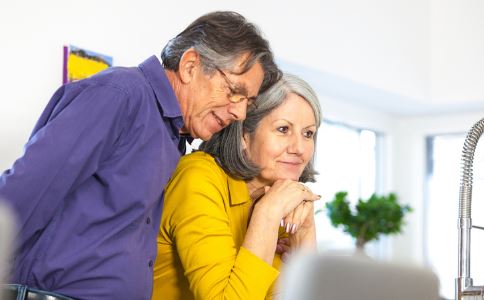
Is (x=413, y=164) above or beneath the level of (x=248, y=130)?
beneath

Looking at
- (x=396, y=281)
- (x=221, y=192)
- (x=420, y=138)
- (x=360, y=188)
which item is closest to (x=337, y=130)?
(x=360, y=188)

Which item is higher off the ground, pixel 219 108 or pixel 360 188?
pixel 219 108

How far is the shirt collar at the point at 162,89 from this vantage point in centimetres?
151

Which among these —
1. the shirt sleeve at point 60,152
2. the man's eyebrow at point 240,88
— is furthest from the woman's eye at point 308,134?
the shirt sleeve at point 60,152

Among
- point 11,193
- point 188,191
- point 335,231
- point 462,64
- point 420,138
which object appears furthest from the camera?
point 420,138

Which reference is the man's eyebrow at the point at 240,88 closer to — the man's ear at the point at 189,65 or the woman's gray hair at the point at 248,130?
the man's ear at the point at 189,65

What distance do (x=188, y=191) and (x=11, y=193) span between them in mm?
456

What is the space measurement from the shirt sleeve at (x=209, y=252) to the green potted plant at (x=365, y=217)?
275 cm

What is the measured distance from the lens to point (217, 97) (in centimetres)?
161

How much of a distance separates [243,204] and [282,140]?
214 millimetres

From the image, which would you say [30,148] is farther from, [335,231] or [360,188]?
[360,188]

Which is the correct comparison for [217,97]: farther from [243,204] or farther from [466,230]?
[466,230]

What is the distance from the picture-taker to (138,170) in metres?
1.42

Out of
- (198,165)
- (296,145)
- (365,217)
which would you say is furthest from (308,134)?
(365,217)
